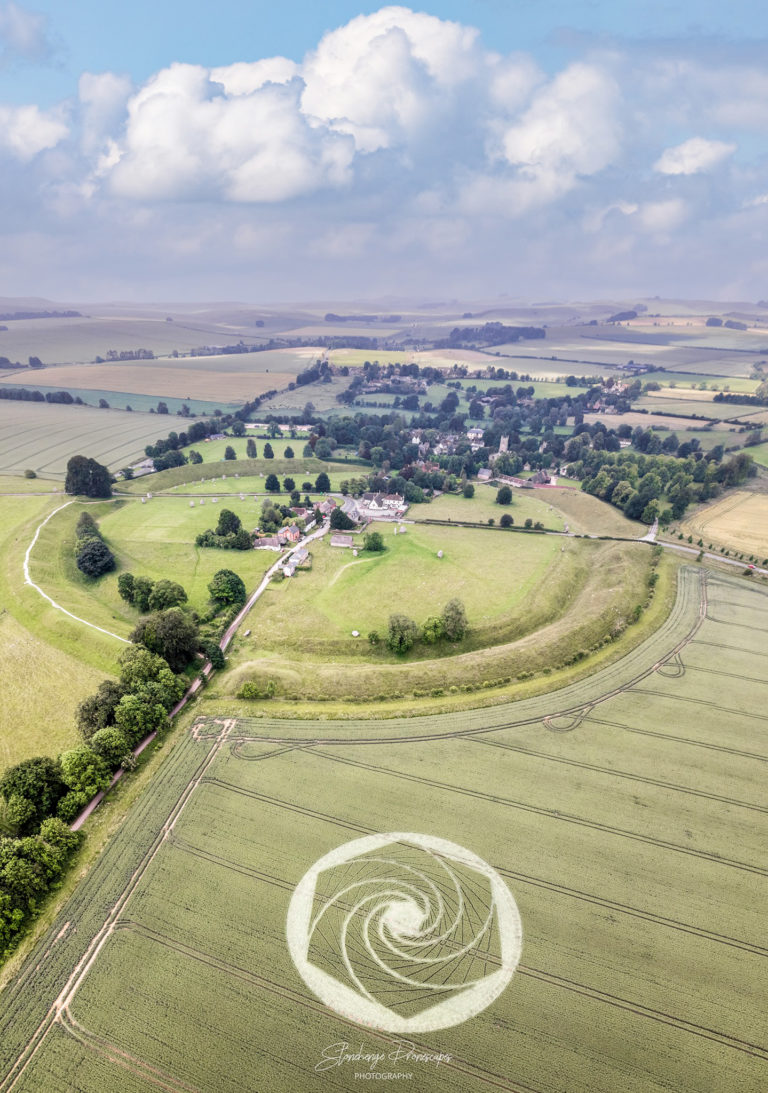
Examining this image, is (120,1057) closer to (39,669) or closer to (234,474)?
(39,669)

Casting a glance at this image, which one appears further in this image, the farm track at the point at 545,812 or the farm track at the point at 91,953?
the farm track at the point at 545,812

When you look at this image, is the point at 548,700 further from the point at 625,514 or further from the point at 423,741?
the point at 625,514

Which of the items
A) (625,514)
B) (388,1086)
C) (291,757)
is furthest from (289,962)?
(625,514)

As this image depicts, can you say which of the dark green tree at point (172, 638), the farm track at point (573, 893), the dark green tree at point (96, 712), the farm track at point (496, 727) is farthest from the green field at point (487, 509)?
the farm track at point (573, 893)

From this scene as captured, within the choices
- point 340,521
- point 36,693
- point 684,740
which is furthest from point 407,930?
point 340,521

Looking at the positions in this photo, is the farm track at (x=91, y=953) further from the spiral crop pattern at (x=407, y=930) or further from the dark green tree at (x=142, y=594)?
the dark green tree at (x=142, y=594)

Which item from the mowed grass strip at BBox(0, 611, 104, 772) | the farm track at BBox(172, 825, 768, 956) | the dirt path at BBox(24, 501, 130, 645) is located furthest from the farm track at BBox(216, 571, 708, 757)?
the dirt path at BBox(24, 501, 130, 645)
